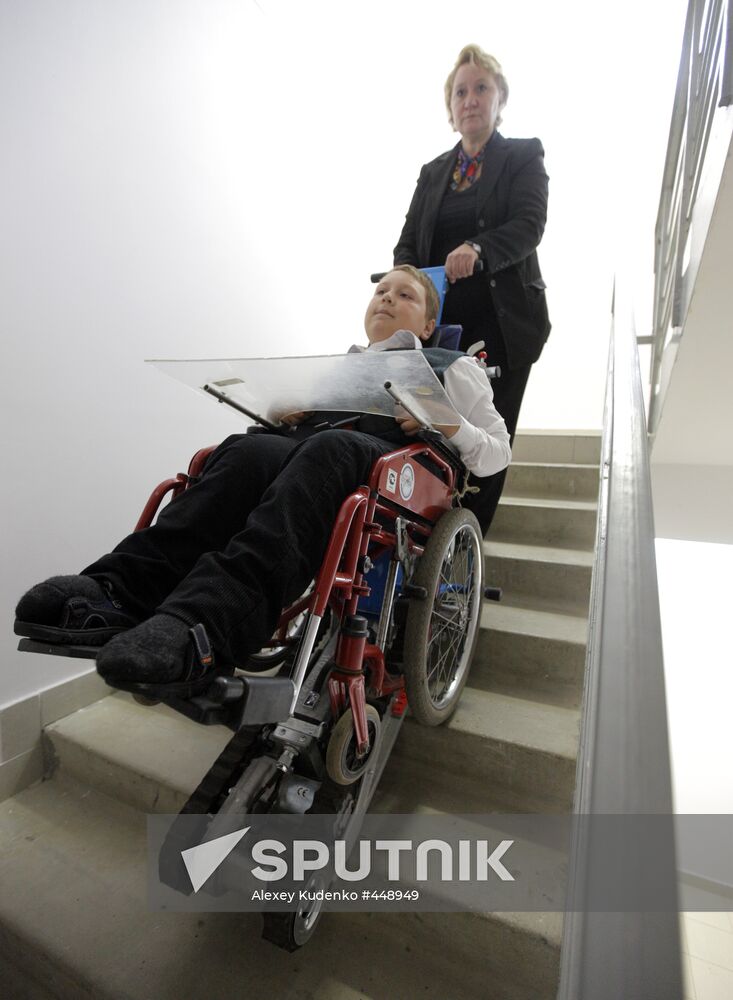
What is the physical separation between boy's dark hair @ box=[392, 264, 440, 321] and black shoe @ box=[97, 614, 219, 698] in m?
1.06

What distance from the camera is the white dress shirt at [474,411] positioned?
112 centimetres

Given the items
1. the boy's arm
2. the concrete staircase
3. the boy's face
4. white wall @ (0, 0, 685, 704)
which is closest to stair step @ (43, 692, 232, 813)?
the concrete staircase

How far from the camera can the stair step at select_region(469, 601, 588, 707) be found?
1371mm

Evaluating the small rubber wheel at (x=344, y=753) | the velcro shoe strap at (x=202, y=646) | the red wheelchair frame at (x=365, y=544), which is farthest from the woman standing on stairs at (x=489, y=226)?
the velcro shoe strap at (x=202, y=646)

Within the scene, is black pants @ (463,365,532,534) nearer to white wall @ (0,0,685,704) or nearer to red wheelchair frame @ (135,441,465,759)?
red wheelchair frame @ (135,441,465,759)

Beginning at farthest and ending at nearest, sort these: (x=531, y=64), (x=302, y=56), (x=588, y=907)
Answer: (x=531, y=64) < (x=302, y=56) < (x=588, y=907)

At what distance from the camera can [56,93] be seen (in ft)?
4.17

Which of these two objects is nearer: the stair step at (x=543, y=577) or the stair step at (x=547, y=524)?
the stair step at (x=543, y=577)

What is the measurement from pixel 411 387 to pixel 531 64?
9.59 ft

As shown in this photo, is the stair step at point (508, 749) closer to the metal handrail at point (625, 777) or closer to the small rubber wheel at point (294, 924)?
the small rubber wheel at point (294, 924)

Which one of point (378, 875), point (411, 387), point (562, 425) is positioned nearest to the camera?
point (411, 387)

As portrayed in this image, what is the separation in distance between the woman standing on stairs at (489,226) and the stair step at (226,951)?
1.03 metres

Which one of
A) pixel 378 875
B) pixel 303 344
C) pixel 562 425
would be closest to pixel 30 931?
pixel 378 875

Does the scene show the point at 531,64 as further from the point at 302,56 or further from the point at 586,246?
the point at 302,56
